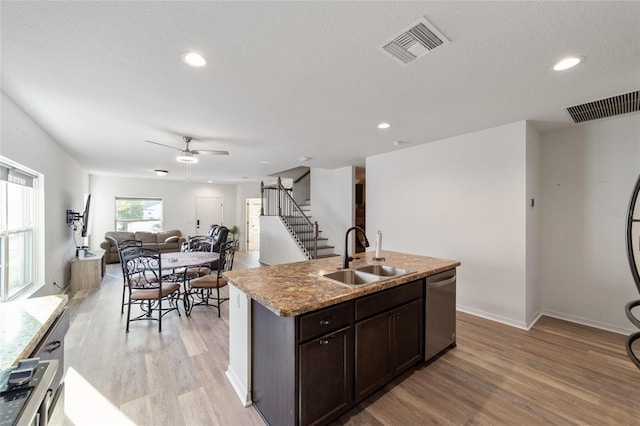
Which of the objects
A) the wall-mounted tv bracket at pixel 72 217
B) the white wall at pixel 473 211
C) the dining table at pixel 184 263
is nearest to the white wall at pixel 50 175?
the wall-mounted tv bracket at pixel 72 217

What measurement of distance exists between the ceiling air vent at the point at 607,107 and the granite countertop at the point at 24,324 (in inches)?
181

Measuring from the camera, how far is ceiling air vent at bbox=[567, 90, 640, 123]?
2.57 meters

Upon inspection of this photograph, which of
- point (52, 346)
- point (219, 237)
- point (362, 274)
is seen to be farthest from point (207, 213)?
point (52, 346)

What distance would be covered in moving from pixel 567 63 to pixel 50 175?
6226mm

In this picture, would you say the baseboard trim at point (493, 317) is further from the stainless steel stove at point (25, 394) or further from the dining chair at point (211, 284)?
the stainless steel stove at point (25, 394)

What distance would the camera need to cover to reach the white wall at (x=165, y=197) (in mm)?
8195

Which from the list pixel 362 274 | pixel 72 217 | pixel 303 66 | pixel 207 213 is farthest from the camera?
pixel 207 213

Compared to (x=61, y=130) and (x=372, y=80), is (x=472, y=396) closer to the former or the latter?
(x=372, y=80)

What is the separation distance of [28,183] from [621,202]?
729cm

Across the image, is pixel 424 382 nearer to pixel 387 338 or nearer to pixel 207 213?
pixel 387 338

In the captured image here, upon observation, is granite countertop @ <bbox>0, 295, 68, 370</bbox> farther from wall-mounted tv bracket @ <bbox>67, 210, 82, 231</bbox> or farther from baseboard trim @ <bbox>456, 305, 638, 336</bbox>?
wall-mounted tv bracket @ <bbox>67, 210, 82, 231</bbox>

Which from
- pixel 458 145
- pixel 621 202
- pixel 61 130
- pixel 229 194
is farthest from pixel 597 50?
pixel 229 194

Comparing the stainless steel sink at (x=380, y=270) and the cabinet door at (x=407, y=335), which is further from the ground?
the stainless steel sink at (x=380, y=270)

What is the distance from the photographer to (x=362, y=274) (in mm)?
2424
